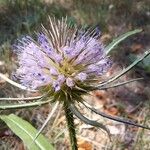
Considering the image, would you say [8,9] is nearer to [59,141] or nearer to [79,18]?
[79,18]

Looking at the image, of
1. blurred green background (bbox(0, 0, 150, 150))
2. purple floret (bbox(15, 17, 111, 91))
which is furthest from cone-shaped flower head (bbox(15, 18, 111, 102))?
blurred green background (bbox(0, 0, 150, 150))

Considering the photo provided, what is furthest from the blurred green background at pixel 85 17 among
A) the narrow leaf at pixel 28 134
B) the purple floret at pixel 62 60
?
the purple floret at pixel 62 60

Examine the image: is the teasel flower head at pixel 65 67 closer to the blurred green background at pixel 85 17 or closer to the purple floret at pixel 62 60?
the purple floret at pixel 62 60

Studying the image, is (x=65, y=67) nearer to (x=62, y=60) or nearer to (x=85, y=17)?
(x=62, y=60)

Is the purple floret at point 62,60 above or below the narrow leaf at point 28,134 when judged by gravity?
above

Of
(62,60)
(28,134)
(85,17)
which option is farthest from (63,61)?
(85,17)

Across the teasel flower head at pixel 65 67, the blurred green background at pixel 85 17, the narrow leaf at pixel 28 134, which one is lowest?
the narrow leaf at pixel 28 134
